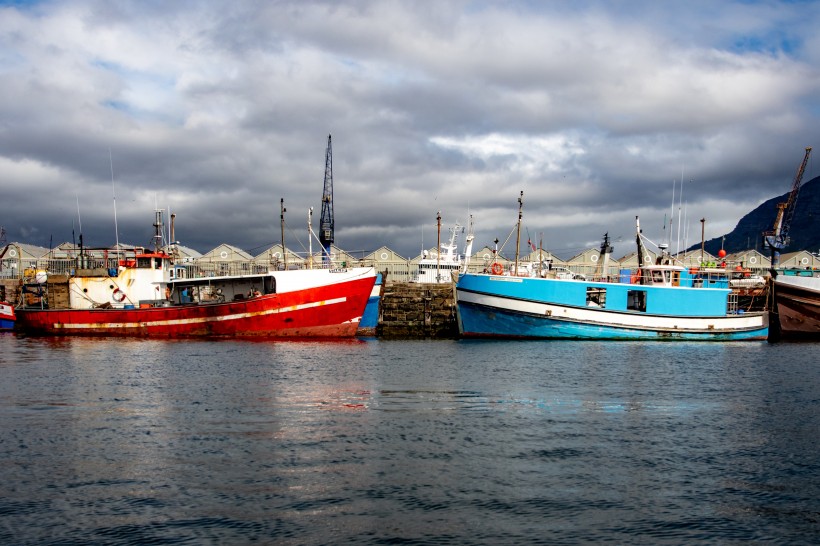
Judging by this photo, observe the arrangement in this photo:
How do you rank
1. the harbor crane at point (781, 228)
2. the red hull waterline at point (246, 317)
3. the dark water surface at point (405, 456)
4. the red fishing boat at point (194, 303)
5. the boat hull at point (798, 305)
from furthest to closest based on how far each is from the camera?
the harbor crane at point (781, 228) < the boat hull at point (798, 305) < the red fishing boat at point (194, 303) < the red hull waterline at point (246, 317) < the dark water surface at point (405, 456)

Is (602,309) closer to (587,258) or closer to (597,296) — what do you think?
(597,296)

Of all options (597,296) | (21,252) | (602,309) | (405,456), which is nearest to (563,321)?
(602,309)

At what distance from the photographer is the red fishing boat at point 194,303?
5234cm

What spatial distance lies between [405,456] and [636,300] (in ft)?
129

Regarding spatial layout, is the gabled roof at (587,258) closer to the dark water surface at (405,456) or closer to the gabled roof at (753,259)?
the gabled roof at (753,259)

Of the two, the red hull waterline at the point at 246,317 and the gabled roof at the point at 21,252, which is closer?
the red hull waterline at the point at 246,317

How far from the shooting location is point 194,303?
54656mm

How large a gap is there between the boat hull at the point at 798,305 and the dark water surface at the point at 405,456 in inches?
1110

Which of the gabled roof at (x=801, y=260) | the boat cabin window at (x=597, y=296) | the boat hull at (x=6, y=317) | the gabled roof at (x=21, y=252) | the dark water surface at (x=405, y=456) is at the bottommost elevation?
the dark water surface at (x=405, y=456)

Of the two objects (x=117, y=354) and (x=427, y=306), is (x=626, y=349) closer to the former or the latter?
(x=427, y=306)

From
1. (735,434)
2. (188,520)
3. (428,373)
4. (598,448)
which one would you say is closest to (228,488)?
(188,520)

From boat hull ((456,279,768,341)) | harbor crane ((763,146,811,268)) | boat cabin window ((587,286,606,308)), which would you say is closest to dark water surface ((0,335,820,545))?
boat hull ((456,279,768,341))

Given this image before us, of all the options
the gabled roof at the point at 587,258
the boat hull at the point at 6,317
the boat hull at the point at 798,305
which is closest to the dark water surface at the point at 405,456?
the boat hull at the point at 798,305

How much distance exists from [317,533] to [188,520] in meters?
2.59
